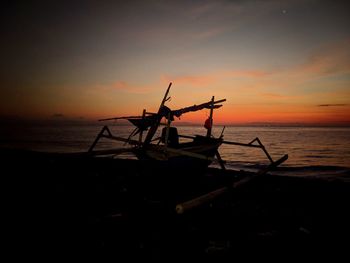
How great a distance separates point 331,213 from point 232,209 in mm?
3592

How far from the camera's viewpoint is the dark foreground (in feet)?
15.1

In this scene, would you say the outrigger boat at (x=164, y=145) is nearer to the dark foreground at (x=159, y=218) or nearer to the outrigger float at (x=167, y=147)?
the outrigger float at (x=167, y=147)

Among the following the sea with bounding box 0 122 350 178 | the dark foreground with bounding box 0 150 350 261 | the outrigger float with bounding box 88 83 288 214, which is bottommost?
the sea with bounding box 0 122 350 178

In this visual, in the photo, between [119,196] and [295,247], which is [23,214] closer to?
[119,196]

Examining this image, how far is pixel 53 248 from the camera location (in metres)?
4.26

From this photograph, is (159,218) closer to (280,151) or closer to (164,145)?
(164,145)

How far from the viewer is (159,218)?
242 inches

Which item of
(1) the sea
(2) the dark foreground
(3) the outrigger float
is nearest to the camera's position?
(2) the dark foreground

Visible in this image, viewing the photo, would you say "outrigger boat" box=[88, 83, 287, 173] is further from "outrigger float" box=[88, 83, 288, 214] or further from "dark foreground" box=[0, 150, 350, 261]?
"dark foreground" box=[0, 150, 350, 261]

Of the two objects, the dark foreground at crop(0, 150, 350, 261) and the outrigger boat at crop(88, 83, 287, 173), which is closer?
the dark foreground at crop(0, 150, 350, 261)

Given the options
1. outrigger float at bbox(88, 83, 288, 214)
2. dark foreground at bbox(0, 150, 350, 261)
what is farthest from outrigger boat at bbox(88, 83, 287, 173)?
dark foreground at bbox(0, 150, 350, 261)

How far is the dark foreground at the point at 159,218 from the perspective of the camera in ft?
15.1

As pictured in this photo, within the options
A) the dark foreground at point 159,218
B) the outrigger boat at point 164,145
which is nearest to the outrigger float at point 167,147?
the outrigger boat at point 164,145

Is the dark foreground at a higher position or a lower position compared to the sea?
higher
